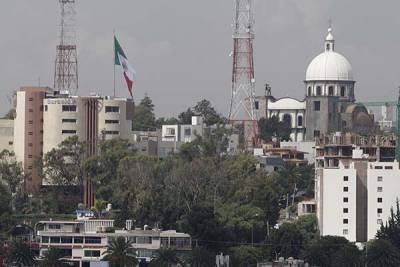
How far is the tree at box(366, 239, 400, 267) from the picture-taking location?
8950 centimetres

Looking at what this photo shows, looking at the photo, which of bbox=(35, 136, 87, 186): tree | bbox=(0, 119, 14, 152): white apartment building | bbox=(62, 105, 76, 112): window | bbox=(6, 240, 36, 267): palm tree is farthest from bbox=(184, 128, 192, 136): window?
bbox=(6, 240, 36, 267): palm tree

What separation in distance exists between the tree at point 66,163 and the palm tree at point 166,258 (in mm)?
20136

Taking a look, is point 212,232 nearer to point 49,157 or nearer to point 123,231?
point 123,231

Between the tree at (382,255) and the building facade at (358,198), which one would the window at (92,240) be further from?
the tree at (382,255)

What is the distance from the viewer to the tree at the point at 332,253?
293ft

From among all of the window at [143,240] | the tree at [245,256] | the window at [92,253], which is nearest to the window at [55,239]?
the window at [92,253]

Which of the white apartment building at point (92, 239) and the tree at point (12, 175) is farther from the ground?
the tree at point (12, 175)

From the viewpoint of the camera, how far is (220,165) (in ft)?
363

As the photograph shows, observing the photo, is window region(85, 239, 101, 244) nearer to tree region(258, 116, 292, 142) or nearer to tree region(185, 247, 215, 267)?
tree region(185, 247, 215, 267)

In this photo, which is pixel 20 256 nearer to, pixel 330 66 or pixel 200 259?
pixel 200 259

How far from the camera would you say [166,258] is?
9000 cm

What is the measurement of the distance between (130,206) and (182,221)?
22.5 ft

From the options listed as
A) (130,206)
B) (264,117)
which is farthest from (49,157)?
(264,117)

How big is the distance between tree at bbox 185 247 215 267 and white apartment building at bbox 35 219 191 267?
1.76 metres
